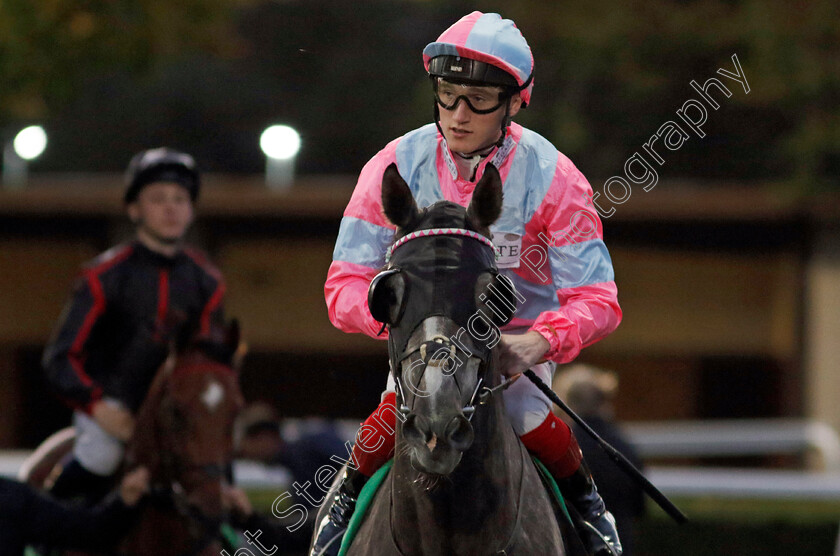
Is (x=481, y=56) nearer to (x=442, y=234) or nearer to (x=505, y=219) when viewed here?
(x=505, y=219)

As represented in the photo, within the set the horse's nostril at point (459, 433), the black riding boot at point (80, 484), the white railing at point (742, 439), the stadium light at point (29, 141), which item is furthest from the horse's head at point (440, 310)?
the white railing at point (742, 439)

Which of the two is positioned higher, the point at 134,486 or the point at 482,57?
the point at 482,57

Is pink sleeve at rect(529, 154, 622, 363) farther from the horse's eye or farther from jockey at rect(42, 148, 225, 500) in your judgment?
jockey at rect(42, 148, 225, 500)

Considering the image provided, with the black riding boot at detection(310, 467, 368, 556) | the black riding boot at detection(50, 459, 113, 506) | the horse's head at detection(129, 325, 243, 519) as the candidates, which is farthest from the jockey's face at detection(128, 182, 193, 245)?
the black riding boot at detection(310, 467, 368, 556)

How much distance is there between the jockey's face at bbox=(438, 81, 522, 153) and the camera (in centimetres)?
318

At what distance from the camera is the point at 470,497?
111 inches

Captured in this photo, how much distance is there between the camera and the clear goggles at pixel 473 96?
10.5ft

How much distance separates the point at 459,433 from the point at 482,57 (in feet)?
3.67

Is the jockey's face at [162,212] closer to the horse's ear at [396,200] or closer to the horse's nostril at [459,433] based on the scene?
the horse's ear at [396,200]

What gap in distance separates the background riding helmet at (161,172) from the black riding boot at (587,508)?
3.00 m

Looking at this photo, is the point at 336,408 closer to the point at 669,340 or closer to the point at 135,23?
the point at 669,340

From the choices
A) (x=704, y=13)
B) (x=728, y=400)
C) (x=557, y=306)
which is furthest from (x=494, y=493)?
(x=728, y=400)

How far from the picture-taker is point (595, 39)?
13.5 m

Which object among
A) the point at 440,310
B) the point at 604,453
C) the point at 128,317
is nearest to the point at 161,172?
the point at 128,317
